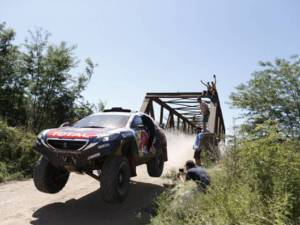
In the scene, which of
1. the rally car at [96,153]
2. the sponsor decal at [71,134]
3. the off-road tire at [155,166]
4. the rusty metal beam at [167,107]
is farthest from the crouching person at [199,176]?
the rusty metal beam at [167,107]

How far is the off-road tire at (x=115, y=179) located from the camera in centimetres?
639

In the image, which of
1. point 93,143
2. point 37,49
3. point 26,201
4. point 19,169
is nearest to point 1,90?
point 37,49

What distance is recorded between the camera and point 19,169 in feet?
36.1

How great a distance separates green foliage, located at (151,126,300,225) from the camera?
4.69m

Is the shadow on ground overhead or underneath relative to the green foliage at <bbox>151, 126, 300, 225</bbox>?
underneath

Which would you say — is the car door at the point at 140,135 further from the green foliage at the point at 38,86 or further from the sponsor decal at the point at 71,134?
the green foliage at the point at 38,86

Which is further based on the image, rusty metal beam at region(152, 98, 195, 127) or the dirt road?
rusty metal beam at region(152, 98, 195, 127)

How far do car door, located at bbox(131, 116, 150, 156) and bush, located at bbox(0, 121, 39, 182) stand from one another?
4314 mm

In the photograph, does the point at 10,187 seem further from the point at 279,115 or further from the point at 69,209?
the point at 279,115

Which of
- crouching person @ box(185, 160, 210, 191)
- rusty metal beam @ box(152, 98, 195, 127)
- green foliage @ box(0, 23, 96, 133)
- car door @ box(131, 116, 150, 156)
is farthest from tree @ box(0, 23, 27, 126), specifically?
crouching person @ box(185, 160, 210, 191)

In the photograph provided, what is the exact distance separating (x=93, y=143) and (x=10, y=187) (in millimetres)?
3953

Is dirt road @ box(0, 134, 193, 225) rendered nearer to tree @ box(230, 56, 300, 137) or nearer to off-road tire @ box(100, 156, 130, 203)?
off-road tire @ box(100, 156, 130, 203)

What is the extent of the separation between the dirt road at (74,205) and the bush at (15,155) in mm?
948

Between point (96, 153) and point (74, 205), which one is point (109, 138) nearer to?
point (96, 153)
